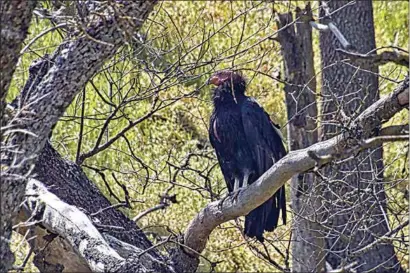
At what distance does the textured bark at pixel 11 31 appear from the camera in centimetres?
194

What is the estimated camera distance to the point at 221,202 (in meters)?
3.61

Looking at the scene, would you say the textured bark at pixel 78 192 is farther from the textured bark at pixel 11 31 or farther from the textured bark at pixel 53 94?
the textured bark at pixel 11 31

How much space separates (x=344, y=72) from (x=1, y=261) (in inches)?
175

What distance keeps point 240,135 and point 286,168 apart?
1643mm

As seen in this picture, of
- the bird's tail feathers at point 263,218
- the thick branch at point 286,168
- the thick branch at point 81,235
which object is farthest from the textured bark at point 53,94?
the bird's tail feathers at point 263,218

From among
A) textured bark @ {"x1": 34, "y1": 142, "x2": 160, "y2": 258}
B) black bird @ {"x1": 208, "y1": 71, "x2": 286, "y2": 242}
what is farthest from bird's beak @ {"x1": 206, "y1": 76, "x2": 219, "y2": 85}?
textured bark @ {"x1": 34, "y1": 142, "x2": 160, "y2": 258}

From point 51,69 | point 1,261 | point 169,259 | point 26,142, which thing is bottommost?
point 169,259

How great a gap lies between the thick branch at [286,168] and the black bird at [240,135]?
2.79ft

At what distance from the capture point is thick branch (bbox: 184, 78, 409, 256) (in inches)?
106

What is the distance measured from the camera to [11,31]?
6.43 ft

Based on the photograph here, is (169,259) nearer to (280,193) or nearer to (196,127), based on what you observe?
(280,193)

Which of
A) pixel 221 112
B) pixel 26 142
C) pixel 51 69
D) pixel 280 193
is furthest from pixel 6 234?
pixel 221 112

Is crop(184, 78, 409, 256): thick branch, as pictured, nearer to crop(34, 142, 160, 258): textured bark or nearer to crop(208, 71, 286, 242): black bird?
crop(34, 142, 160, 258): textured bark

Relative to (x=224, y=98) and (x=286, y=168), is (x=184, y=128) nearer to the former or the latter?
(x=224, y=98)
